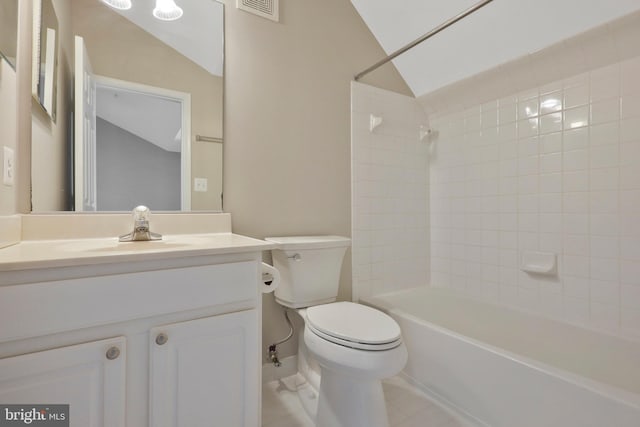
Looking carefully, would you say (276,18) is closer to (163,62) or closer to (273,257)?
(163,62)

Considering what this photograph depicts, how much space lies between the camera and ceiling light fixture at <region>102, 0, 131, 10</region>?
1305 millimetres

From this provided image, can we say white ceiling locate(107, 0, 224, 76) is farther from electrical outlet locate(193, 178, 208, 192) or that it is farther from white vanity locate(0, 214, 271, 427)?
white vanity locate(0, 214, 271, 427)

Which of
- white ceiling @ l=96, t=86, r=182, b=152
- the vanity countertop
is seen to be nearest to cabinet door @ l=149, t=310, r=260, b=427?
the vanity countertop

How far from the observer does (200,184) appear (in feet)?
4.85

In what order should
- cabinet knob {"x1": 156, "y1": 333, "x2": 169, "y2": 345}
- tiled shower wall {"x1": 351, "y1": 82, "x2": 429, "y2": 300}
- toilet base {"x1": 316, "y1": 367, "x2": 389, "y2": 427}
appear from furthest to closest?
tiled shower wall {"x1": 351, "y1": 82, "x2": 429, "y2": 300}, toilet base {"x1": 316, "y1": 367, "x2": 389, "y2": 427}, cabinet knob {"x1": 156, "y1": 333, "x2": 169, "y2": 345}

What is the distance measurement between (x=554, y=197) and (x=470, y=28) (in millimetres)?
1098

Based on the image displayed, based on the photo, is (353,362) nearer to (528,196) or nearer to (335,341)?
(335,341)

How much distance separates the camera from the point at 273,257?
1604 mm

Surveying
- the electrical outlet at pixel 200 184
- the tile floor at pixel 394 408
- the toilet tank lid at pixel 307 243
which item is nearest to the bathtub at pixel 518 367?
the tile floor at pixel 394 408

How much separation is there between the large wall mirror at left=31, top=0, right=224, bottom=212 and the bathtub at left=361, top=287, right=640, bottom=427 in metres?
1.31

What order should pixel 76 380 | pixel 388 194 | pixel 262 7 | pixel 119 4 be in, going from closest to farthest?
pixel 76 380, pixel 119 4, pixel 262 7, pixel 388 194

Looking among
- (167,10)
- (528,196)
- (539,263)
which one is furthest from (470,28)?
(167,10)

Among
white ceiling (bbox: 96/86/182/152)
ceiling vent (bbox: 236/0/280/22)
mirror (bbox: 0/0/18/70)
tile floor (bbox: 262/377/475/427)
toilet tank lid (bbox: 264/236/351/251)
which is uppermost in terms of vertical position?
ceiling vent (bbox: 236/0/280/22)

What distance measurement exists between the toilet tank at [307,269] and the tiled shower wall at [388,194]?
417mm
